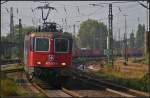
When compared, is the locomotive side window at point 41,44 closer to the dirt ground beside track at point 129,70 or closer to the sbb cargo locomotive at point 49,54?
the sbb cargo locomotive at point 49,54

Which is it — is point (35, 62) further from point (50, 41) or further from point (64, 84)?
point (64, 84)

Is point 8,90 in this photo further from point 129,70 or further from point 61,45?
point 129,70

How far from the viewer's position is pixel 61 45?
27375mm

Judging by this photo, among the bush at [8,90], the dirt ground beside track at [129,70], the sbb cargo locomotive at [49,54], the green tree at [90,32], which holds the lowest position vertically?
the dirt ground beside track at [129,70]

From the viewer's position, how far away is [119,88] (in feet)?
89.9

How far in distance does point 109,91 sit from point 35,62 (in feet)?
14.7

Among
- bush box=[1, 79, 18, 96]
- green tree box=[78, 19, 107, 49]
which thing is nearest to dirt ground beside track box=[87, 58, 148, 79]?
bush box=[1, 79, 18, 96]

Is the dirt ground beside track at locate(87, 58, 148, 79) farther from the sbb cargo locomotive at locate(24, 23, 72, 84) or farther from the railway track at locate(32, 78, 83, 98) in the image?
the sbb cargo locomotive at locate(24, 23, 72, 84)

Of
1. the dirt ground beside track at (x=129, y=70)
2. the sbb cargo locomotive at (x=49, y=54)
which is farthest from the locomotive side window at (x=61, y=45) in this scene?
the dirt ground beside track at (x=129, y=70)

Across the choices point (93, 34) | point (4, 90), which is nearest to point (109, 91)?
point (4, 90)

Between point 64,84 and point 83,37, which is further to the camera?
point 83,37

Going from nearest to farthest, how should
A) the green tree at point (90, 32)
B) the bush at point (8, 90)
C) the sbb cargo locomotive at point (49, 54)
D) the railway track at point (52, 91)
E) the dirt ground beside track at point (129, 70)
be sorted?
the bush at point (8, 90) → the railway track at point (52, 91) → the sbb cargo locomotive at point (49, 54) → the dirt ground beside track at point (129, 70) → the green tree at point (90, 32)

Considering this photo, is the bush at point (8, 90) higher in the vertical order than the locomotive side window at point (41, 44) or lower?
lower

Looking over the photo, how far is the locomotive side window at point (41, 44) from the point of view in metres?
27.2
